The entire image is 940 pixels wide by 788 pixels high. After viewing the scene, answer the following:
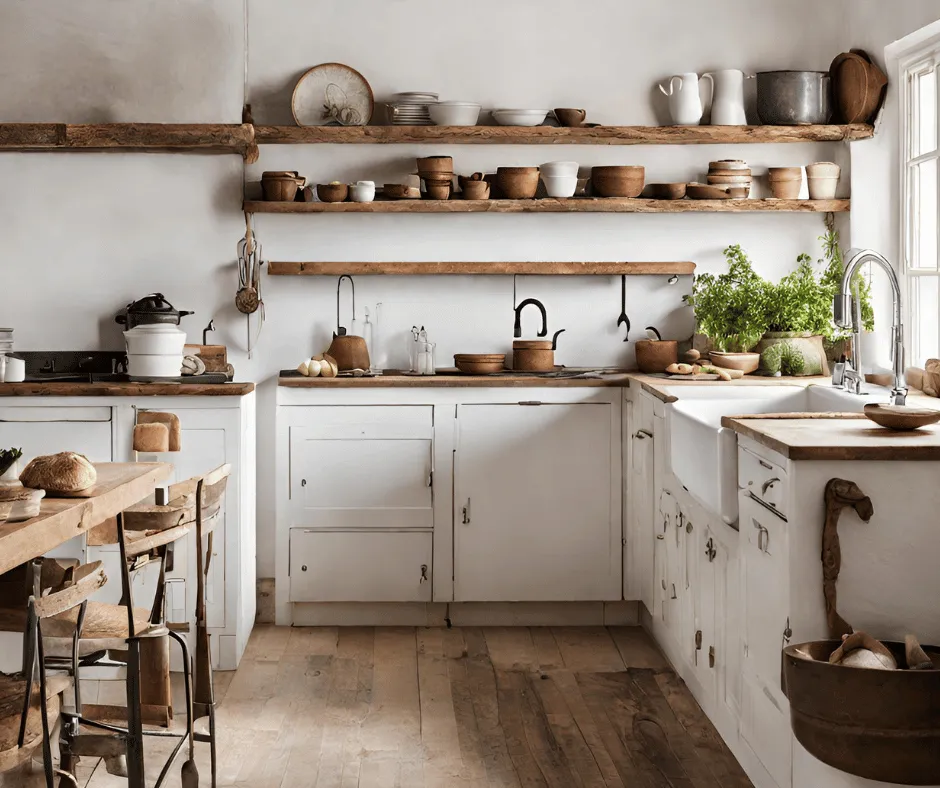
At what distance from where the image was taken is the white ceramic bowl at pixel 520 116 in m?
4.85

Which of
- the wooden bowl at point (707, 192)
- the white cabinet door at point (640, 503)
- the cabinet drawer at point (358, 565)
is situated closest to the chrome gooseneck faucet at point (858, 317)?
the white cabinet door at point (640, 503)

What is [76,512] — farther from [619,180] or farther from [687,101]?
[687,101]

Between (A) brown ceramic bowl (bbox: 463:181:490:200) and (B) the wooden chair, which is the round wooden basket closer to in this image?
(B) the wooden chair

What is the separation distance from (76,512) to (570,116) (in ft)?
10.1

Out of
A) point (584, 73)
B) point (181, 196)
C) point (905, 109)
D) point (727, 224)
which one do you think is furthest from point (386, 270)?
point (905, 109)

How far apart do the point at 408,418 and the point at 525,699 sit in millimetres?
1369

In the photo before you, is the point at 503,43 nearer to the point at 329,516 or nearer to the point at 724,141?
the point at 724,141

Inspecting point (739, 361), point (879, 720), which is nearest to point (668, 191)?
point (739, 361)

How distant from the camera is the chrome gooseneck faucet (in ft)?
10.5

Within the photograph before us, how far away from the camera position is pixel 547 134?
485 centimetres

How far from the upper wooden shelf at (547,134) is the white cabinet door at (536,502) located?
1.23 metres

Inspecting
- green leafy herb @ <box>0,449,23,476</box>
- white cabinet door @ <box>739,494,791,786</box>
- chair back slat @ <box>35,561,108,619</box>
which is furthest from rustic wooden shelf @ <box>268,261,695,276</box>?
chair back slat @ <box>35,561,108,619</box>

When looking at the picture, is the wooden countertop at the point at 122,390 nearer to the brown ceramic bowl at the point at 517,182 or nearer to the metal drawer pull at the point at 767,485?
the brown ceramic bowl at the point at 517,182

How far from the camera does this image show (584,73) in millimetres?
5047
